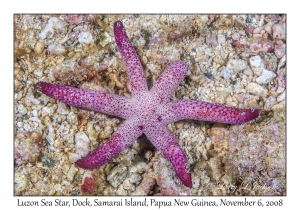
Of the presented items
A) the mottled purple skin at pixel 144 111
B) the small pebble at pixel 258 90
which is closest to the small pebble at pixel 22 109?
the mottled purple skin at pixel 144 111

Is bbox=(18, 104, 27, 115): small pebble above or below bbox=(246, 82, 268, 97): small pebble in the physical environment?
below

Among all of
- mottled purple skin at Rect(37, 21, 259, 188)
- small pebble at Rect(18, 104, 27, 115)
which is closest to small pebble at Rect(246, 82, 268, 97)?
mottled purple skin at Rect(37, 21, 259, 188)

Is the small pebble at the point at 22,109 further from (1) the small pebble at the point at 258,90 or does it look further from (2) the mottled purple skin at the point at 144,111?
(1) the small pebble at the point at 258,90

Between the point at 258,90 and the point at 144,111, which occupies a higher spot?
the point at 258,90

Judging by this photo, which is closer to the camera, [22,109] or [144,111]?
[144,111]

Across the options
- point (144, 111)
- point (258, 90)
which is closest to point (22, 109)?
point (144, 111)

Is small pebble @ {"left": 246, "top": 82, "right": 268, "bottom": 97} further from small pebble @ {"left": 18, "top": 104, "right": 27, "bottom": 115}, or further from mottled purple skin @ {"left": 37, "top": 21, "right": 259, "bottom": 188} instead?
small pebble @ {"left": 18, "top": 104, "right": 27, "bottom": 115}

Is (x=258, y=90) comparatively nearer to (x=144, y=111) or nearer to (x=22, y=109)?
(x=144, y=111)

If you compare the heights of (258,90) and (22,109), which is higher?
(258,90)

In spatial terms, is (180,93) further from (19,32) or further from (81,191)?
(19,32)
